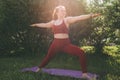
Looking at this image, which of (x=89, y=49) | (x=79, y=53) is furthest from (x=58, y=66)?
(x=89, y=49)

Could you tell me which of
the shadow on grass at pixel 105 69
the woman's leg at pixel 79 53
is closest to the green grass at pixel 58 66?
the shadow on grass at pixel 105 69

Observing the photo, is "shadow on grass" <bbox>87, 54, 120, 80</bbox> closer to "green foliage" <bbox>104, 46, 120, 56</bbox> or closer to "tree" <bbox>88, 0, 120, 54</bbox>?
"tree" <bbox>88, 0, 120, 54</bbox>

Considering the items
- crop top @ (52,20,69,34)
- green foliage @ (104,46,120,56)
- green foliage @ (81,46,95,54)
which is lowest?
→ green foliage @ (104,46,120,56)

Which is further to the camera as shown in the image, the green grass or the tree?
the tree

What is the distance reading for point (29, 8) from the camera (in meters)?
14.9

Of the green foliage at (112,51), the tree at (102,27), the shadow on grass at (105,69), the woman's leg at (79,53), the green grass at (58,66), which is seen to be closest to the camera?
the woman's leg at (79,53)

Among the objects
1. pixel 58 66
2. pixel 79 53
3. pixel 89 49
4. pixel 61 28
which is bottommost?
pixel 89 49

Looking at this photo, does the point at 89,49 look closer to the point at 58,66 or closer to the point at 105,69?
the point at 58,66

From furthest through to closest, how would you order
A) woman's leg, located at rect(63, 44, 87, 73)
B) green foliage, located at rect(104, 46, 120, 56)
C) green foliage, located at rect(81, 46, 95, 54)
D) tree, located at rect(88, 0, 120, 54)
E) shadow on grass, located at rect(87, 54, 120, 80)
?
green foliage, located at rect(104, 46, 120, 56) → green foliage, located at rect(81, 46, 95, 54) → tree, located at rect(88, 0, 120, 54) → shadow on grass, located at rect(87, 54, 120, 80) → woman's leg, located at rect(63, 44, 87, 73)

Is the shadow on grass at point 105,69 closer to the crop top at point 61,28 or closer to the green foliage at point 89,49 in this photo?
the crop top at point 61,28

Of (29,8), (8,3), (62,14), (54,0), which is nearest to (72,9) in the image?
(54,0)

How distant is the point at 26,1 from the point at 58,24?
5077 millimetres

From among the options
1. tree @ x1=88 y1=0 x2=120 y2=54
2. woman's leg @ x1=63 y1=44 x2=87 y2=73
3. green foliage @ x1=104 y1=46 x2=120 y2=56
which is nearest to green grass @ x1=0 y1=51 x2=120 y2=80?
woman's leg @ x1=63 y1=44 x2=87 y2=73

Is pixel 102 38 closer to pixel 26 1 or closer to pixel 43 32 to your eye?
pixel 43 32
